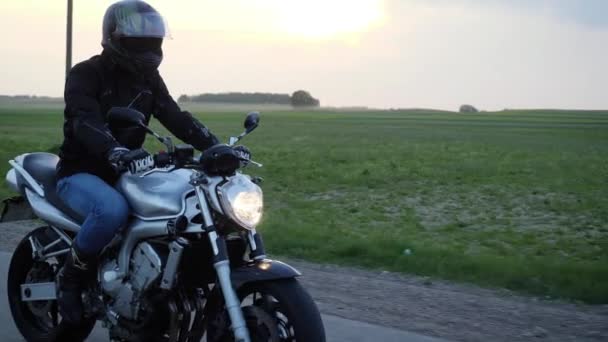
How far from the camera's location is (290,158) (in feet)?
92.1

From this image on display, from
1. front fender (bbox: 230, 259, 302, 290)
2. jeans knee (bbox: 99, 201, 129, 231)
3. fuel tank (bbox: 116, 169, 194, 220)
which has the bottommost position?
front fender (bbox: 230, 259, 302, 290)

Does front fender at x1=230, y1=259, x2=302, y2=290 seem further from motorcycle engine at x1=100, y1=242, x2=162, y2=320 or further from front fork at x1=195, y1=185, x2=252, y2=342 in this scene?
motorcycle engine at x1=100, y1=242, x2=162, y2=320

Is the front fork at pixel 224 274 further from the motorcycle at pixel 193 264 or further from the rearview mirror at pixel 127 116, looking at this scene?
the rearview mirror at pixel 127 116

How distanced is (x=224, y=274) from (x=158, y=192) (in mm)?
610

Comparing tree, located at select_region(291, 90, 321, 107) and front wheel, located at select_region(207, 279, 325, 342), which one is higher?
front wheel, located at select_region(207, 279, 325, 342)

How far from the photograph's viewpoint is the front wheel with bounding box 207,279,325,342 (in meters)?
3.93

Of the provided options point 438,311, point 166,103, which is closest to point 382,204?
point 438,311

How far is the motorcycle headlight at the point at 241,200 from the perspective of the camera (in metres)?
4.00

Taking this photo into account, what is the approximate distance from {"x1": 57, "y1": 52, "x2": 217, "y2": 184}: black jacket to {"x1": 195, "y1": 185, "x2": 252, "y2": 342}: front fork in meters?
0.74

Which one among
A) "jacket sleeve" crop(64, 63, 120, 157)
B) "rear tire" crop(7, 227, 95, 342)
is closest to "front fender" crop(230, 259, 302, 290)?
"jacket sleeve" crop(64, 63, 120, 157)

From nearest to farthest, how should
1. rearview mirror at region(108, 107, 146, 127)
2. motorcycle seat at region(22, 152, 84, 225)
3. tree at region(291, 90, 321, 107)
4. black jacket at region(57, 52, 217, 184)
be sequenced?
1. rearview mirror at region(108, 107, 146, 127)
2. black jacket at region(57, 52, 217, 184)
3. motorcycle seat at region(22, 152, 84, 225)
4. tree at region(291, 90, 321, 107)

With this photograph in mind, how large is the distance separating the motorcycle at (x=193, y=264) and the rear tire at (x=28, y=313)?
0.30 metres

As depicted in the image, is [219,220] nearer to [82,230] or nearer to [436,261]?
[82,230]

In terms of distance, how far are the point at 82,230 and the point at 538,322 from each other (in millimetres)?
3149
